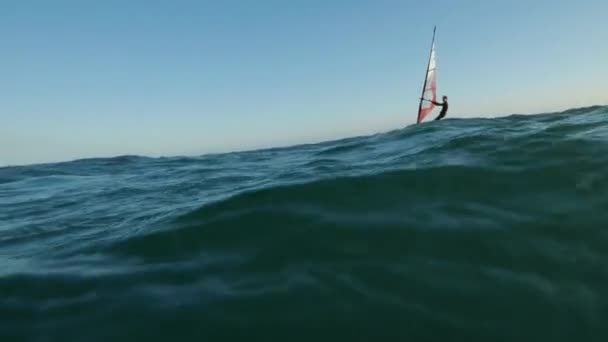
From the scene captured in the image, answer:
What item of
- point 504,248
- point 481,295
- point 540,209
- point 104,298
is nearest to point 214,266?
point 104,298

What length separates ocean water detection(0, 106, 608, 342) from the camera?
9.46 feet

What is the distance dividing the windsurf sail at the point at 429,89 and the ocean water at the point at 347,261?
23033mm

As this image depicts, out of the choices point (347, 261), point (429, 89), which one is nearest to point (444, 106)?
point (429, 89)

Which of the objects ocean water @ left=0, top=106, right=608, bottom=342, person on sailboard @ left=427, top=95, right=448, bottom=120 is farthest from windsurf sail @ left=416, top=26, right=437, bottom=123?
ocean water @ left=0, top=106, right=608, bottom=342

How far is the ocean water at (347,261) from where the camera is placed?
2.88 meters

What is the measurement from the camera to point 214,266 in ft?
12.6

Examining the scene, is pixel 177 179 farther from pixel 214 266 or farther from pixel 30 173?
pixel 30 173

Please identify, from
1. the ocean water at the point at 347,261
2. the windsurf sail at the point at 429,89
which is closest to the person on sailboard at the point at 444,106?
the windsurf sail at the point at 429,89

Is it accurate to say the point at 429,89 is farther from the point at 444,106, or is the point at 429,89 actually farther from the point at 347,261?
the point at 347,261

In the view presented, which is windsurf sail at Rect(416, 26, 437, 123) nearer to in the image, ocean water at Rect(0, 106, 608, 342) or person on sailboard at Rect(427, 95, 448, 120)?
person on sailboard at Rect(427, 95, 448, 120)

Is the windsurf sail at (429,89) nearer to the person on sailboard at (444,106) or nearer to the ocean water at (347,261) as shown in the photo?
the person on sailboard at (444,106)

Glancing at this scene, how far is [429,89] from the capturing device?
30750 mm

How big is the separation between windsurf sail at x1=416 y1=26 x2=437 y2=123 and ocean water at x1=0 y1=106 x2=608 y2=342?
23.0m

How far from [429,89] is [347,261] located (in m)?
30.0
